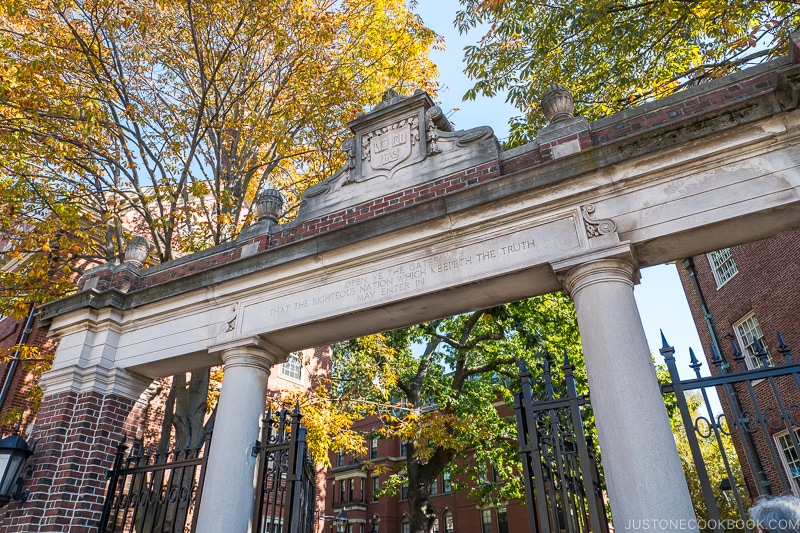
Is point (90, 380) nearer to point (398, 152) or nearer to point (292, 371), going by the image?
point (398, 152)

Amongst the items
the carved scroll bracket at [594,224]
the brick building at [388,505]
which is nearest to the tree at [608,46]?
the carved scroll bracket at [594,224]

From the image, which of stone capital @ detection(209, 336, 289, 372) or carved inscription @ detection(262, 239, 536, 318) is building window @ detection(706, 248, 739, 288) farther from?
stone capital @ detection(209, 336, 289, 372)

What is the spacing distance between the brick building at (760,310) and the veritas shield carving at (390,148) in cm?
874

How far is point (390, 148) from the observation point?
672 cm

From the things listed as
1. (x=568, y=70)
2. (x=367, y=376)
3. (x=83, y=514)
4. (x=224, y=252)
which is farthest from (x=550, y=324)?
(x=83, y=514)

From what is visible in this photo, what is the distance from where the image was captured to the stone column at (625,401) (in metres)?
3.84

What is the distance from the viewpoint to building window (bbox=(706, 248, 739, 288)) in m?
16.2

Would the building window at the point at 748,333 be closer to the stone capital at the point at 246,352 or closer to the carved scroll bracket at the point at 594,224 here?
the carved scroll bracket at the point at 594,224

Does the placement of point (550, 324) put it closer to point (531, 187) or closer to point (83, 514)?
point (531, 187)

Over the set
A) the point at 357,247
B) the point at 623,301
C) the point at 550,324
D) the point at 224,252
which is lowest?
the point at 623,301

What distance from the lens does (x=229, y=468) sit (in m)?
5.59

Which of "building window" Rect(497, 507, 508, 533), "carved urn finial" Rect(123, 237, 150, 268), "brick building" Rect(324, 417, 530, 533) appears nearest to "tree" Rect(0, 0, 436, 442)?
"carved urn finial" Rect(123, 237, 150, 268)

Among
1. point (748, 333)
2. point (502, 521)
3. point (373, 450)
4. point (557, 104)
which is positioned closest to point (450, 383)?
point (748, 333)

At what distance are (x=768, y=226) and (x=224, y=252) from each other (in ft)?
19.6
